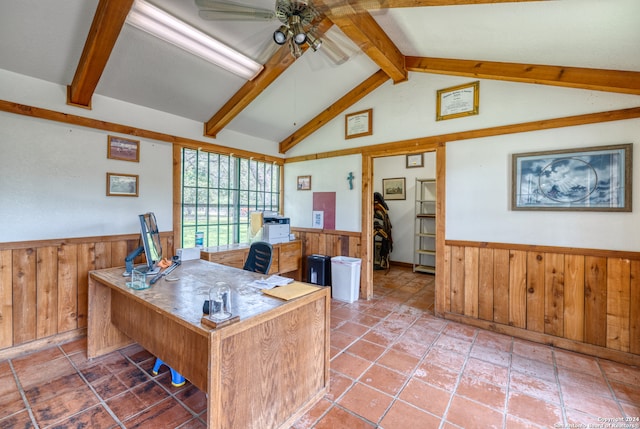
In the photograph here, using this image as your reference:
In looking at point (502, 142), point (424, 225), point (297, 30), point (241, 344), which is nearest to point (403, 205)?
point (424, 225)

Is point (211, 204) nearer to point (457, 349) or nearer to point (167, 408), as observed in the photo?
point (167, 408)

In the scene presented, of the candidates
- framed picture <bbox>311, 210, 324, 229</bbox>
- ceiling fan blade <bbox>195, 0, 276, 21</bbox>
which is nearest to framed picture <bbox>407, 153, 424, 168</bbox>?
framed picture <bbox>311, 210, 324, 229</bbox>

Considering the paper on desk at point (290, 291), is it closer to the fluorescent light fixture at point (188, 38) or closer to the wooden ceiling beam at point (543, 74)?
the fluorescent light fixture at point (188, 38)

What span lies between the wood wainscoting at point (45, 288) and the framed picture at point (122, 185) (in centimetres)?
50

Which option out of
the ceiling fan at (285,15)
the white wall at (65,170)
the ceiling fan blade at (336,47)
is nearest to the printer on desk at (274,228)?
the white wall at (65,170)

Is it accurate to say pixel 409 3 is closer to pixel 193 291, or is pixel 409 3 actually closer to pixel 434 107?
pixel 434 107

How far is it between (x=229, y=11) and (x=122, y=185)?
2.32 m

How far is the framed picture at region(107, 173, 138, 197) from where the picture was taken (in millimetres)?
2996

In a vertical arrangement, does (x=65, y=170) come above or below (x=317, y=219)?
above

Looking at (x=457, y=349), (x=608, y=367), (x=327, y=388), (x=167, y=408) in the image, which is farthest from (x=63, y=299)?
(x=608, y=367)

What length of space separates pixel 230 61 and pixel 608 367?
4554 millimetres

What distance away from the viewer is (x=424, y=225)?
18.9ft

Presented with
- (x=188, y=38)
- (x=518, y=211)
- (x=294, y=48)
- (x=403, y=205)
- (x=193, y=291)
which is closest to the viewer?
(x=193, y=291)

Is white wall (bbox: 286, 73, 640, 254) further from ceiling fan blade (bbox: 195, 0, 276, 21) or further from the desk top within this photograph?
the desk top
